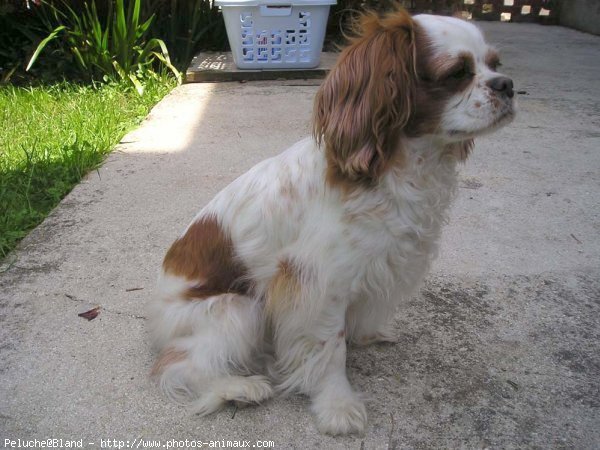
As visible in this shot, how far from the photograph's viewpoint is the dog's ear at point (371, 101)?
1777mm

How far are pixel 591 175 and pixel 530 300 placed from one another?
5.28 feet

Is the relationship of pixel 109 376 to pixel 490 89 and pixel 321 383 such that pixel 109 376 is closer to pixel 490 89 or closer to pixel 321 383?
pixel 321 383

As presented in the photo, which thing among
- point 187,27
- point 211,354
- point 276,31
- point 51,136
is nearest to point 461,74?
point 211,354

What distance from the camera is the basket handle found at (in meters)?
5.21

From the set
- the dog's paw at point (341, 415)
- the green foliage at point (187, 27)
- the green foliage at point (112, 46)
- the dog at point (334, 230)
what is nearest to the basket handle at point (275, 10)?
the green foliage at point (112, 46)

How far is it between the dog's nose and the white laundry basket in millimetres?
3733

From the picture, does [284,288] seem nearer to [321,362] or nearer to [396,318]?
[321,362]

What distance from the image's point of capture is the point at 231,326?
202cm

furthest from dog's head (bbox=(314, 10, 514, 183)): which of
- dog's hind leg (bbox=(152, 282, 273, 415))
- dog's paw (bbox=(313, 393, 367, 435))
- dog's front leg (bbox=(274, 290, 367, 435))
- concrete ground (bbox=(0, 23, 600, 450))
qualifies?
concrete ground (bbox=(0, 23, 600, 450))

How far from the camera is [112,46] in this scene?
5.74 meters

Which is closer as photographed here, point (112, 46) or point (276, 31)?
point (276, 31)

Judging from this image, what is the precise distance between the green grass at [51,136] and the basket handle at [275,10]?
3.84 feet

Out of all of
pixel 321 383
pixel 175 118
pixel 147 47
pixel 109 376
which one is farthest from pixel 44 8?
pixel 321 383

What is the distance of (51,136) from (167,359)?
2928 mm
